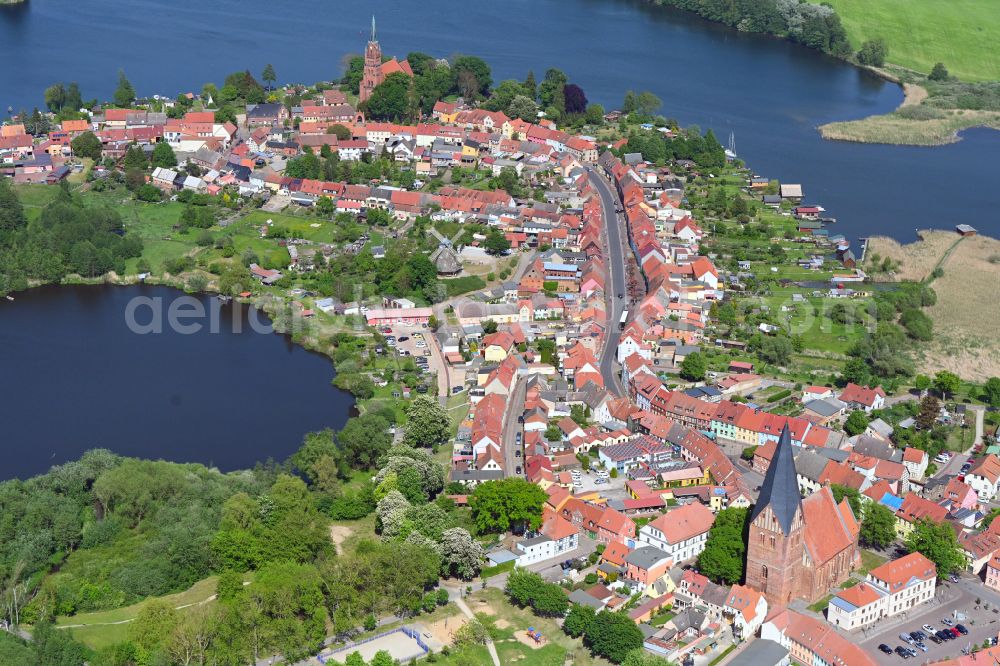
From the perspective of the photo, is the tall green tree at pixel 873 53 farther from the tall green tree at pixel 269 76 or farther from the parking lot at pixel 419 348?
the parking lot at pixel 419 348

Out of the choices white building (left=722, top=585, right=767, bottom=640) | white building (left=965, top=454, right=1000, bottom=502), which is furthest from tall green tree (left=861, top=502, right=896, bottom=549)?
white building (left=722, top=585, right=767, bottom=640)

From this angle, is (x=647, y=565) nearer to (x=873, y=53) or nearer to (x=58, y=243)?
(x=58, y=243)

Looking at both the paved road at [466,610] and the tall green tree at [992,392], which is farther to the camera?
the tall green tree at [992,392]

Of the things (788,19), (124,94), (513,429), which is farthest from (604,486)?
(788,19)

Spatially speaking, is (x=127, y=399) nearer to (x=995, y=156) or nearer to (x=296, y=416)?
(x=296, y=416)

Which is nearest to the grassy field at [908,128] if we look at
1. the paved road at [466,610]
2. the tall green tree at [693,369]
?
the tall green tree at [693,369]

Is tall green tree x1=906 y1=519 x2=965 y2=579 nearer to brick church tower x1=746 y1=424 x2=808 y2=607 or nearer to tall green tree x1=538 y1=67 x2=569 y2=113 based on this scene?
brick church tower x1=746 y1=424 x2=808 y2=607
